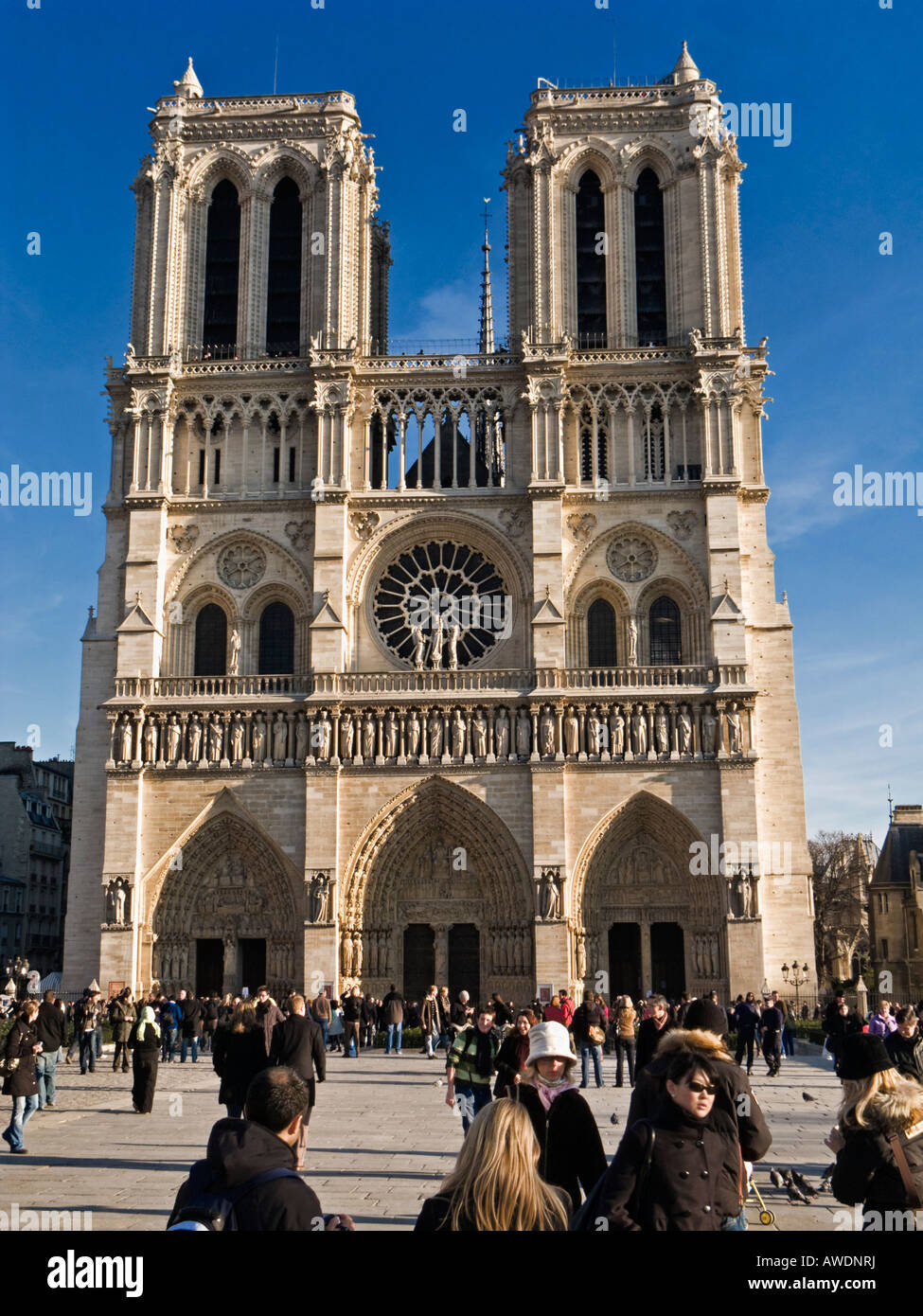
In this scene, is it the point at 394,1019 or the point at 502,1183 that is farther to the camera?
the point at 394,1019

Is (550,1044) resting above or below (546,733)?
below

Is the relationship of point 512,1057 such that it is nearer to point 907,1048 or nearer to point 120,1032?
point 907,1048

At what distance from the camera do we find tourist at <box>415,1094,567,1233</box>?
411cm

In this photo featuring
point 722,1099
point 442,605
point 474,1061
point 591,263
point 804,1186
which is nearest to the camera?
point 722,1099

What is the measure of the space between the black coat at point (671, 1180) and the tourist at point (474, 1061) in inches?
256

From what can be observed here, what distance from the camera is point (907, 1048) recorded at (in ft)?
42.1

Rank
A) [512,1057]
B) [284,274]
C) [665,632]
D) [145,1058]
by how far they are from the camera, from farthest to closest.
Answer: [284,274], [665,632], [145,1058], [512,1057]

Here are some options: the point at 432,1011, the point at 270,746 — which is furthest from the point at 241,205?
the point at 432,1011

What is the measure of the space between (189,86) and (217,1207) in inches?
1577

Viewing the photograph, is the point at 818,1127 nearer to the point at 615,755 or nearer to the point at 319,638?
the point at 615,755

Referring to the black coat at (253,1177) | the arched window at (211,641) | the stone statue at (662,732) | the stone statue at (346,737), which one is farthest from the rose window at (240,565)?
the black coat at (253,1177)

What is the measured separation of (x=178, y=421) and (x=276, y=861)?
12.2 meters

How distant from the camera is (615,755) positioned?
109 ft

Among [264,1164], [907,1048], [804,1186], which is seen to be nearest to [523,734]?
[907,1048]
